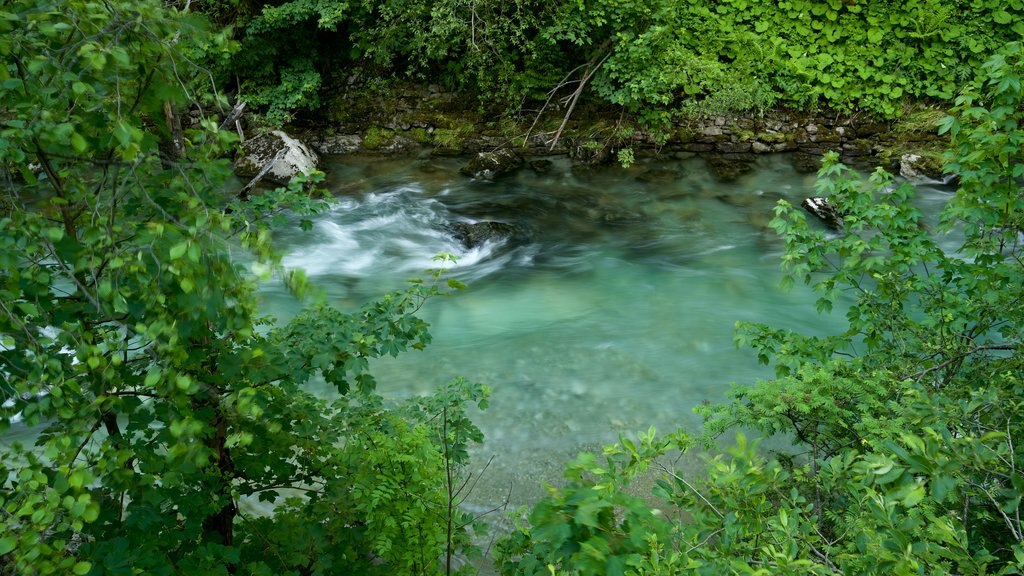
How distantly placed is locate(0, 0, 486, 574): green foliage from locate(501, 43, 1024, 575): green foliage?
0.85 m

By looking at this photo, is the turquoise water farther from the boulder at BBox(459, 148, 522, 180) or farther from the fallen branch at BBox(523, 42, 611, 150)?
the fallen branch at BBox(523, 42, 611, 150)

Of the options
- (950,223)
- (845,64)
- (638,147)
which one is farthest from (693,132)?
(950,223)

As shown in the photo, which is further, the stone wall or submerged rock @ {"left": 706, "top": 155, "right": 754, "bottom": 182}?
the stone wall

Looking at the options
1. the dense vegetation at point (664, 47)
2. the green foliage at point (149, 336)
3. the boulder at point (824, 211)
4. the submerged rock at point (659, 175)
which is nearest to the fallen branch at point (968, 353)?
the green foliage at point (149, 336)

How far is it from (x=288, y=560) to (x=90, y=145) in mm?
1763

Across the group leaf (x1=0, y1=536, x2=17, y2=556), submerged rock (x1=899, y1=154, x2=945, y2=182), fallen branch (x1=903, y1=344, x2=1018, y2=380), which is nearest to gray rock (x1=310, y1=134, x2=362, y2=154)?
submerged rock (x1=899, y1=154, x2=945, y2=182)

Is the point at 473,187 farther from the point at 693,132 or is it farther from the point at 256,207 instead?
the point at 256,207

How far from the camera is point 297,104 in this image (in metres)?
11.2

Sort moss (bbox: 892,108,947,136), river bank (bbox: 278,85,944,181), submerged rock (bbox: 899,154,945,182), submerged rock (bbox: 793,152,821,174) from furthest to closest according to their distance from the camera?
river bank (bbox: 278,85,944,181)
submerged rock (bbox: 793,152,821,174)
moss (bbox: 892,108,947,136)
submerged rock (bbox: 899,154,945,182)

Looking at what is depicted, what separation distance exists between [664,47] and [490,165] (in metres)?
3.16

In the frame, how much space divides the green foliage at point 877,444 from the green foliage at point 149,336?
33.5 inches

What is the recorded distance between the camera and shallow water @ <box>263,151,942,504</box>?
18.1ft

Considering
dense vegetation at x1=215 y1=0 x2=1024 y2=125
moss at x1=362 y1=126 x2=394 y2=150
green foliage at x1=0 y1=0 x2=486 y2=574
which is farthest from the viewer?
moss at x1=362 y1=126 x2=394 y2=150

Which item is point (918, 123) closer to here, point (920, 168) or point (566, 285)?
point (920, 168)
